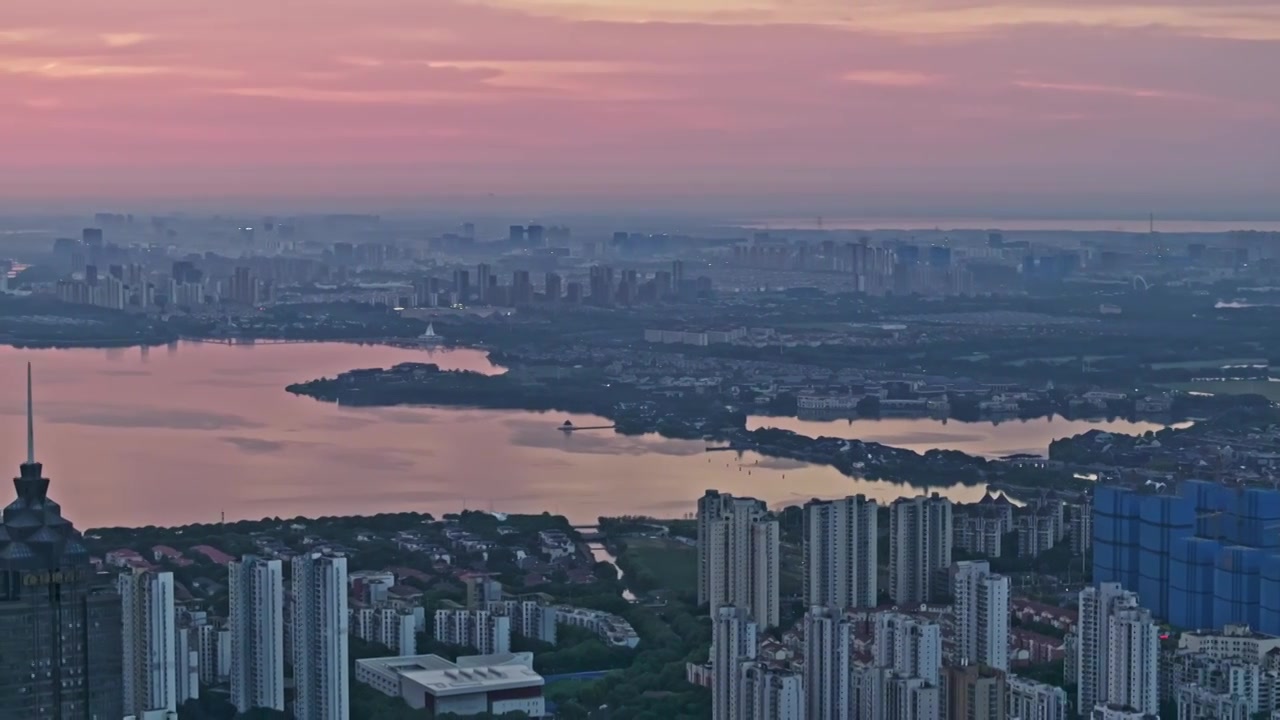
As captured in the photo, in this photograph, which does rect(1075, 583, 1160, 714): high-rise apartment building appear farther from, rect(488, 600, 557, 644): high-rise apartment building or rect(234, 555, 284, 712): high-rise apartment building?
rect(234, 555, 284, 712): high-rise apartment building

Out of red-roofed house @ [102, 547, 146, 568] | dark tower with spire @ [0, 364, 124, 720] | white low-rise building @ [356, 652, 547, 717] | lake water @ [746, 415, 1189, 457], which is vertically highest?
dark tower with spire @ [0, 364, 124, 720]

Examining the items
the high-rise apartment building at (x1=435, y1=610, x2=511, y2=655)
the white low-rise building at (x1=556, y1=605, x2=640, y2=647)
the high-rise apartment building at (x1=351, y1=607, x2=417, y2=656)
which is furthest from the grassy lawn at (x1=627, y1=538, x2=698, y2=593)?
the high-rise apartment building at (x1=351, y1=607, x2=417, y2=656)

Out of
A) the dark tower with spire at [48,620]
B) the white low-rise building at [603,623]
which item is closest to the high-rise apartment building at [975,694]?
the white low-rise building at [603,623]


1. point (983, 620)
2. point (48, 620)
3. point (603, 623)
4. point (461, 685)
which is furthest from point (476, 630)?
point (48, 620)

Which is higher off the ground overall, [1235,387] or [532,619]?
[1235,387]

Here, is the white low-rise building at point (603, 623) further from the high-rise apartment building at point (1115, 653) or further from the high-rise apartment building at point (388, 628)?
the high-rise apartment building at point (1115, 653)

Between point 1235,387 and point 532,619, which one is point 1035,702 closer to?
point 532,619
